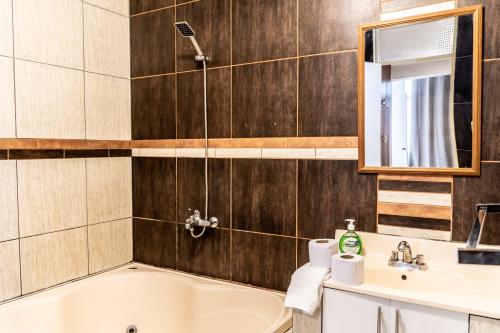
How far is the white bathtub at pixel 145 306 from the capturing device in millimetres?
1946

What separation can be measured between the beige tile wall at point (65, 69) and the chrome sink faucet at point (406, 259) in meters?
1.80

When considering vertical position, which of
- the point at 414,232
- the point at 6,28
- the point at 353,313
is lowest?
the point at 353,313

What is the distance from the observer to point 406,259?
5.41 feet

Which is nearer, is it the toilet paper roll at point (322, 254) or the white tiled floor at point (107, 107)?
the toilet paper roll at point (322, 254)

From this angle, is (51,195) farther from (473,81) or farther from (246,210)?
(473,81)

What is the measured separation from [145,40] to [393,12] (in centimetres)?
153

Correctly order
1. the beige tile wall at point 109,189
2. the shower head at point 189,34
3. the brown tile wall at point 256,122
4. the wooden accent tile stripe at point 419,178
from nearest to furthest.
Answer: the wooden accent tile stripe at point 419,178, the brown tile wall at point 256,122, the shower head at point 189,34, the beige tile wall at point 109,189

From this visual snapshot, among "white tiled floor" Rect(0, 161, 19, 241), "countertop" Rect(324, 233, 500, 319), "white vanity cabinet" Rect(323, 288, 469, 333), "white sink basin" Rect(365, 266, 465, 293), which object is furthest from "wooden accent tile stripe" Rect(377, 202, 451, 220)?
"white tiled floor" Rect(0, 161, 19, 241)

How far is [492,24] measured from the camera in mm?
1531

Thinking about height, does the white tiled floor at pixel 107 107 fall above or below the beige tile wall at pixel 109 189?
above

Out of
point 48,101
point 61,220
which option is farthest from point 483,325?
point 48,101

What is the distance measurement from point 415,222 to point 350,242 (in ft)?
0.98

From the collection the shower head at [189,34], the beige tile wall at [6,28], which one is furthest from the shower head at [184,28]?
the beige tile wall at [6,28]

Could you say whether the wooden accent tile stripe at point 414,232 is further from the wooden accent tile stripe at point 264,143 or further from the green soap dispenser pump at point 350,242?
the wooden accent tile stripe at point 264,143
